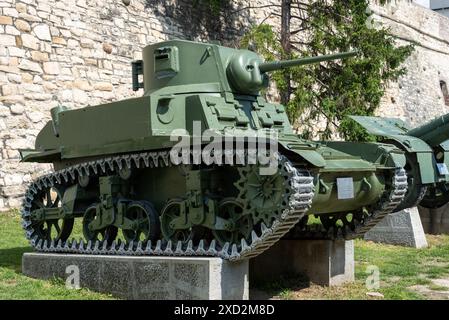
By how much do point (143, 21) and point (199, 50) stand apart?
8.59m

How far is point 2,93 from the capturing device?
40.1 ft

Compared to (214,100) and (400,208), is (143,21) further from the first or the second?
(214,100)

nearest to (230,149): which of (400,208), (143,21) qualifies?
(400,208)

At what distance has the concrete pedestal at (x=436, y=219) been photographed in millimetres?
12703

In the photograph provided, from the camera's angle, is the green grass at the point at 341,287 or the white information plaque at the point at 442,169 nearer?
the green grass at the point at 341,287

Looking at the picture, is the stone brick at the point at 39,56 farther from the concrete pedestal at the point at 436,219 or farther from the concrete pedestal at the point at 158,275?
the concrete pedestal at the point at 436,219

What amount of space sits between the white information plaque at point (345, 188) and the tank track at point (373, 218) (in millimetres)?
948

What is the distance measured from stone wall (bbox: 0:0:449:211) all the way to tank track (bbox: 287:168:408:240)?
21.1 ft

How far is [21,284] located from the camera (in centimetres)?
712

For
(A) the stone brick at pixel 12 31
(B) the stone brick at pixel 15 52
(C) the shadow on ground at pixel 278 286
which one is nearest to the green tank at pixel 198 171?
(C) the shadow on ground at pixel 278 286

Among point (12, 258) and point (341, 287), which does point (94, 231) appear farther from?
point (341, 287)

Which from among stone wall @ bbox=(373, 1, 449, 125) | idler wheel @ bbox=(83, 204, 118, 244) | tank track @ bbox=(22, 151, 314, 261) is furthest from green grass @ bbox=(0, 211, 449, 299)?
stone wall @ bbox=(373, 1, 449, 125)

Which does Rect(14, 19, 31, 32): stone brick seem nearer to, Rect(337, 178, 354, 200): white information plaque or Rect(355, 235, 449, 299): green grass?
Rect(355, 235, 449, 299): green grass

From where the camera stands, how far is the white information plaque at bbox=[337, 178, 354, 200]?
6.68 meters
